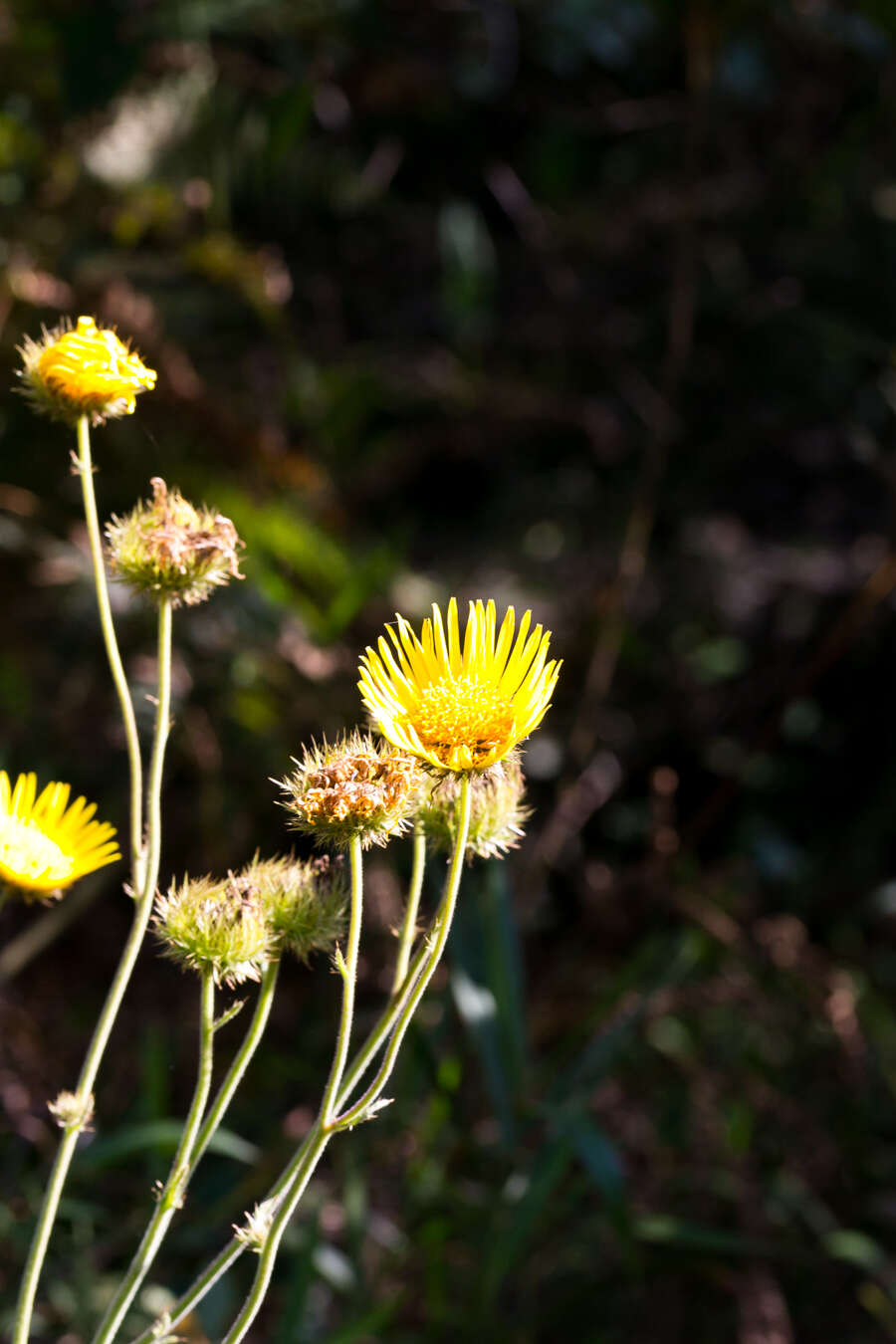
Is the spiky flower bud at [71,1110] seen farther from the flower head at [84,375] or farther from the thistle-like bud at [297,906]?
the flower head at [84,375]

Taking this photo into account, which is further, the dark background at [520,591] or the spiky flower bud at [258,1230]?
the dark background at [520,591]

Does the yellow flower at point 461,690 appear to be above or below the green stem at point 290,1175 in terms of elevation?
above

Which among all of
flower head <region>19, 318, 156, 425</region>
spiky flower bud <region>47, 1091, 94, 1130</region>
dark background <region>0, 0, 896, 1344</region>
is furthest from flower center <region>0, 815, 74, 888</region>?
dark background <region>0, 0, 896, 1344</region>

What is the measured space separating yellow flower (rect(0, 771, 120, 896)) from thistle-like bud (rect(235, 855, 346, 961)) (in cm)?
8

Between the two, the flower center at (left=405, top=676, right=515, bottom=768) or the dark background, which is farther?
the dark background

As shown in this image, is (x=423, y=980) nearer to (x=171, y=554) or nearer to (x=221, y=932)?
(x=221, y=932)

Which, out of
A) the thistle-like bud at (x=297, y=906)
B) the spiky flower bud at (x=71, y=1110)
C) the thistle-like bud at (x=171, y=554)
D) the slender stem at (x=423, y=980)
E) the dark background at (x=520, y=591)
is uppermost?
the dark background at (x=520, y=591)

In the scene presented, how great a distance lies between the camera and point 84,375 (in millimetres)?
678

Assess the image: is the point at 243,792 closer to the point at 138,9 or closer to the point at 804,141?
the point at 138,9

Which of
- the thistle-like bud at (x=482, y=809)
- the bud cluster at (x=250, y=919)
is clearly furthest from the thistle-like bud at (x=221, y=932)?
the thistle-like bud at (x=482, y=809)

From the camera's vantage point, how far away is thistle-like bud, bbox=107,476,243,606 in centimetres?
67

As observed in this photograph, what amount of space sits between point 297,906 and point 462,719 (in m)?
0.14

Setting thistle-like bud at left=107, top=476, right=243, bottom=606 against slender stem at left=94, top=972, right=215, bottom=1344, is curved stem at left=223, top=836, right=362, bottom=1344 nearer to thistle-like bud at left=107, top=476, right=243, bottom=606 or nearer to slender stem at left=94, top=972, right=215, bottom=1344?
slender stem at left=94, top=972, right=215, bottom=1344

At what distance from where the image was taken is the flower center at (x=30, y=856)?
0.63 metres
